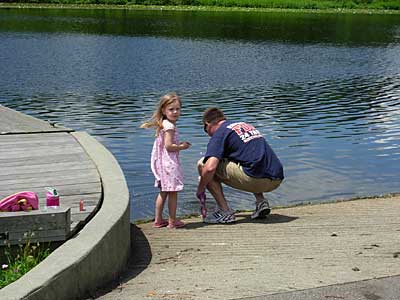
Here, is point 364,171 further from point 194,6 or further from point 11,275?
point 194,6

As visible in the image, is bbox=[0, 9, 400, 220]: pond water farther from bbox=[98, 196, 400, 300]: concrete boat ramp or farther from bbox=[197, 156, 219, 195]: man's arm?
bbox=[98, 196, 400, 300]: concrete boat ramp

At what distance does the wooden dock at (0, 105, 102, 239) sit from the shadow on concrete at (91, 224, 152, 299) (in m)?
0.50

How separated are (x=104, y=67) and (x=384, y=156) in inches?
625

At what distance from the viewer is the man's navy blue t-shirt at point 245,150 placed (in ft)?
25.6

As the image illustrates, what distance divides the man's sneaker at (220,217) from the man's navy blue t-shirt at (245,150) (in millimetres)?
477

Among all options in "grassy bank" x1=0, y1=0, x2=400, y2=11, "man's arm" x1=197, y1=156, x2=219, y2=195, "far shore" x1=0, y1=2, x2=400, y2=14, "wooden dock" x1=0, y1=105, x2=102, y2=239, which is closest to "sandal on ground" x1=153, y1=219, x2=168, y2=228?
"man's arm" x1=197, y1=156, x2=219, y2=195

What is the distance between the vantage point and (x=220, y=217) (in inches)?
312

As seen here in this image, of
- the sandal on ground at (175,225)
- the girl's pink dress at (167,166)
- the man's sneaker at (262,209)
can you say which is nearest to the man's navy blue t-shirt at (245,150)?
the man's sneaker at (262,209)

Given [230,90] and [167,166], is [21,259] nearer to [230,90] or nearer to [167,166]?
[167,166]

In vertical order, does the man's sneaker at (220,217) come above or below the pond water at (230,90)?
above

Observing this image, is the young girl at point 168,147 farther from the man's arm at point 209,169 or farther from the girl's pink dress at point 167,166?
the man's arm at point 209,169

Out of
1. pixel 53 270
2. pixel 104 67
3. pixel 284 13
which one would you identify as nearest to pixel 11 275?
pixel 53 270

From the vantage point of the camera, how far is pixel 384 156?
13742 millimetres

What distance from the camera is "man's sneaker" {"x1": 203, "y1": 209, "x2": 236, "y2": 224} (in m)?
7.89
